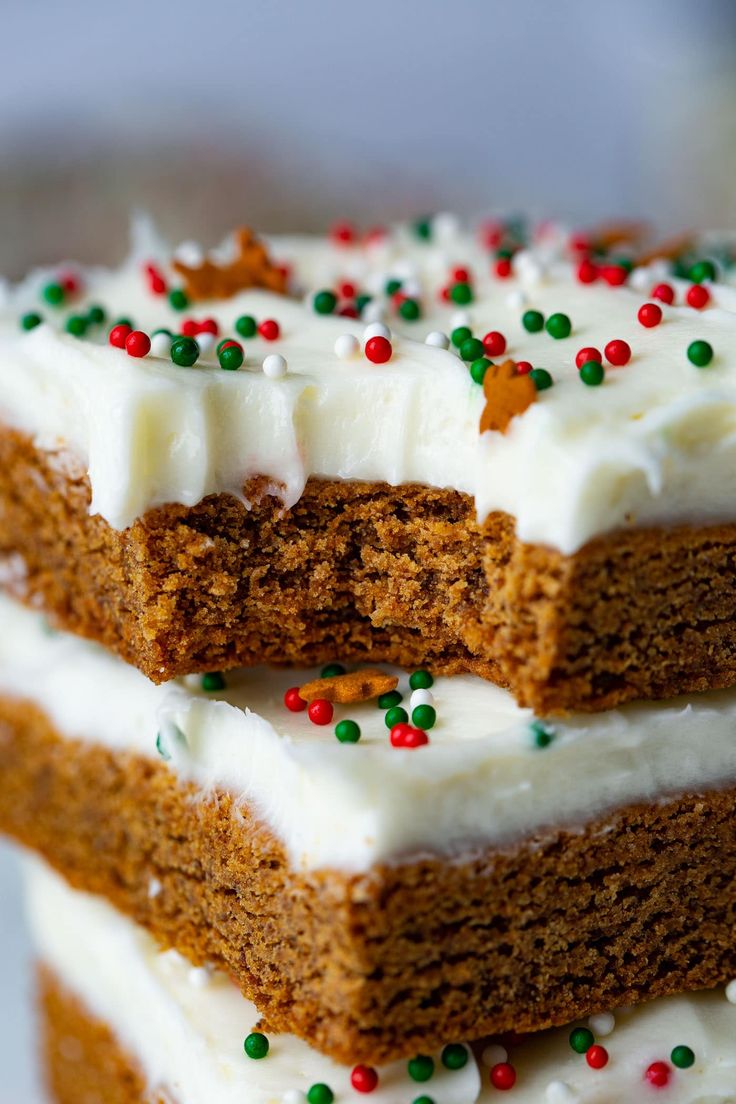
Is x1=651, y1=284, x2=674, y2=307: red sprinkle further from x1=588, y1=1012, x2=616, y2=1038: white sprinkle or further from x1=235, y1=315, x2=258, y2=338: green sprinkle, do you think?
x1=588, y1=1012, x2=616, y2=1038: white sprinkle

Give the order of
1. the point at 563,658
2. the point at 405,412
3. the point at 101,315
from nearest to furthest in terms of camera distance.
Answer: the point at 563,658 < the point at 405,412 < the point at 101,315

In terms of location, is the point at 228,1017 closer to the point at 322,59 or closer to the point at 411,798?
the point at 411,798

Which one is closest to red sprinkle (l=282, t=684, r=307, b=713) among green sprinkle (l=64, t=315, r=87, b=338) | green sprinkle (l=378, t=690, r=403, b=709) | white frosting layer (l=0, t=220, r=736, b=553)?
green sprinkle (l=378, t=690, r=403, b=709)

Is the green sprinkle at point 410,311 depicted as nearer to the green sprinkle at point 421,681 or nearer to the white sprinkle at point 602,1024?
the green sprinkle at point 421,681

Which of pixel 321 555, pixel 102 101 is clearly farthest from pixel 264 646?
pixel 102 101

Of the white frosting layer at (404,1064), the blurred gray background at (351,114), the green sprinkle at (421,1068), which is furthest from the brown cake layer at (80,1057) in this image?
the blurred gray background at (351,114)

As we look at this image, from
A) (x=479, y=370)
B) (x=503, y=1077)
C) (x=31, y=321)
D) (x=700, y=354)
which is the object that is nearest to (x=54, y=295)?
(x=31, y=321)
